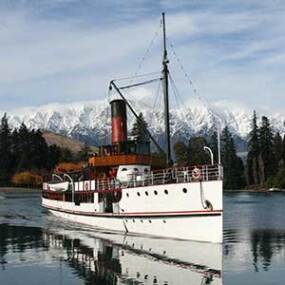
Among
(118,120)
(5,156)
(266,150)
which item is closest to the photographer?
(118,120)

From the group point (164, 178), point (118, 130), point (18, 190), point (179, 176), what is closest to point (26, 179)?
point (18, 190)

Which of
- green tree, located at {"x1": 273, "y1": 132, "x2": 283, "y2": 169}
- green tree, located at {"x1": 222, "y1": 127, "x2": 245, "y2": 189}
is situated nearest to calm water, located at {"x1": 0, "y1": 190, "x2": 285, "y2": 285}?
green tree, located at {"x1": 222, "y1": 127, "x2": 245, "y2": 189}

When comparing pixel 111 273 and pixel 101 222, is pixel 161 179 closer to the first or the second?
pixel 101 222

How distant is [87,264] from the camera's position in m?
38.1

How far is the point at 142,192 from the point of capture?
48.8 m

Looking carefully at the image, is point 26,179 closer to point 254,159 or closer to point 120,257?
point 254,159

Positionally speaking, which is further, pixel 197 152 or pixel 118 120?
pixel 197 152

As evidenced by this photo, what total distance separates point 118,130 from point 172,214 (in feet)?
51.6

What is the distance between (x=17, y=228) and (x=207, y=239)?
24410 millimetres

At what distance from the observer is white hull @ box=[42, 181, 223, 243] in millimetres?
43406

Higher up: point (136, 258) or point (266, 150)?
point (266, 150)

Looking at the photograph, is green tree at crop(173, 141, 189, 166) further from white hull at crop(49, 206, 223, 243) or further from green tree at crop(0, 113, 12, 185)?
white hull at crop(49, 206, 223, 243)

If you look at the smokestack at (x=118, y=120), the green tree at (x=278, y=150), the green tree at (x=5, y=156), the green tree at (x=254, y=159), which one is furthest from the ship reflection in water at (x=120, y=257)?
the green tree at (x=5, y=156)

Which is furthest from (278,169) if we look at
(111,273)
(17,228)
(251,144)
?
(111,273)
